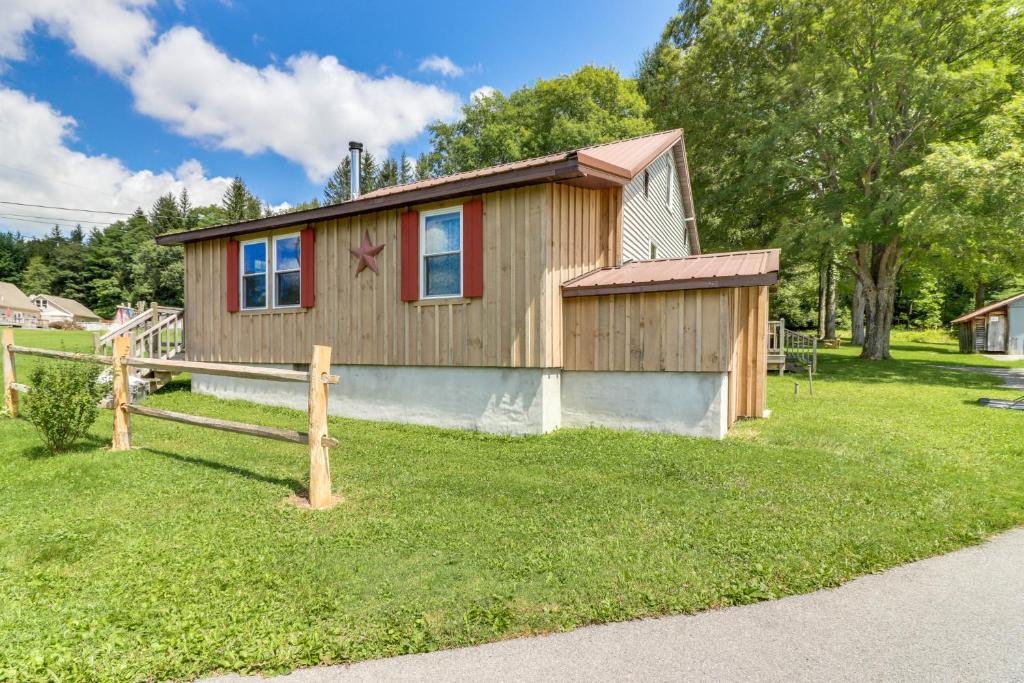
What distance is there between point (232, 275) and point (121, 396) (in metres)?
4.59

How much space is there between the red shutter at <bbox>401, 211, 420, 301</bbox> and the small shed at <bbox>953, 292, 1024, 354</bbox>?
3114 centimetres

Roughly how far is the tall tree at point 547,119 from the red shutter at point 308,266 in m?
16.6

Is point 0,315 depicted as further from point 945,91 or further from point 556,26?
point 945,91

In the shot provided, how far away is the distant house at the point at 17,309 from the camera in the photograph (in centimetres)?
4999

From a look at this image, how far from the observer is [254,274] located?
10.1 metres

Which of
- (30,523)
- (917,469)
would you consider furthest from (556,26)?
(30,523)

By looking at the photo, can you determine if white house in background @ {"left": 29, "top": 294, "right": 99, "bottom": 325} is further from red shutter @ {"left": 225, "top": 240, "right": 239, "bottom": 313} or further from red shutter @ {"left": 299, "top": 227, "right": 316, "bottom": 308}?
red shutter @ {"left": 299, "top": 227, "right": 316, "bottom": 308}

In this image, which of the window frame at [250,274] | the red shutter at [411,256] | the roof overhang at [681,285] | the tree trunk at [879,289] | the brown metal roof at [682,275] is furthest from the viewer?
the tree trunk at [879,289]

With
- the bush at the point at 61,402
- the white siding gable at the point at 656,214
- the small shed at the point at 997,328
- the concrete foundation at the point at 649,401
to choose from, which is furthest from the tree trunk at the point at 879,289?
the bush at the point at 61,402

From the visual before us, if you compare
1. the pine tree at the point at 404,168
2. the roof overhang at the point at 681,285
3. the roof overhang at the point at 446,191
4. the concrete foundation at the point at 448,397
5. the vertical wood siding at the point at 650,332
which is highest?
the pine tree at the point at 404,168

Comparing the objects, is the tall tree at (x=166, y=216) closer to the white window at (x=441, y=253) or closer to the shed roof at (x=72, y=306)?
the shed roof at (x=72, y=306)

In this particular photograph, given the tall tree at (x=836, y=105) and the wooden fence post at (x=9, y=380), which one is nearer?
the wooden fence post at (x=9, y=380)

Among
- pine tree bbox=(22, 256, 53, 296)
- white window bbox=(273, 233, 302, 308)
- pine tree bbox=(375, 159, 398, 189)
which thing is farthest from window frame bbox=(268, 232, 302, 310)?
pine tree bbox=(22, 256, 53, 296)

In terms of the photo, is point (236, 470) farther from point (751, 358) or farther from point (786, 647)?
point (751, 358)
